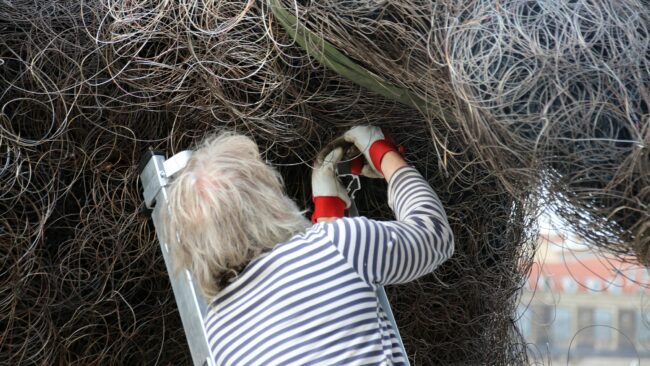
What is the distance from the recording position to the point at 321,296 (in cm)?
76

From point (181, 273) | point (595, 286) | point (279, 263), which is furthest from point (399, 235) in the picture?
point (595, 286)

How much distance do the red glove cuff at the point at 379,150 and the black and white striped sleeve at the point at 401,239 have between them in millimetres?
54

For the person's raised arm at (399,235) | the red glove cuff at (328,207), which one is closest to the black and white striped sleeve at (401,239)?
the person's raised arm at (399,235)

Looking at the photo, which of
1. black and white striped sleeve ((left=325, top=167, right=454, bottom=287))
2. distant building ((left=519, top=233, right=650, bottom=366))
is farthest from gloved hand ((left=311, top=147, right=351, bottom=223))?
distant building ((left=519, top=233, right=650, bottom=366))

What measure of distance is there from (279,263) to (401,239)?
11 cm

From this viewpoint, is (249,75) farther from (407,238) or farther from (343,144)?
(407,238)

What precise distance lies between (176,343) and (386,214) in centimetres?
29

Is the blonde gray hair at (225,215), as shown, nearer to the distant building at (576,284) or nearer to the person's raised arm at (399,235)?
the person's raised arm at (399,235)

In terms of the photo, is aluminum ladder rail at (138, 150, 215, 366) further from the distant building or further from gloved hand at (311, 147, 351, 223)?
the distant building

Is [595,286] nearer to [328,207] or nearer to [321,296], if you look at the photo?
[328,207]

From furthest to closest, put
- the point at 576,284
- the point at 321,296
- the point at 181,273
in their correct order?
the point at 576,284
the point at 181,273
the point at 321,296

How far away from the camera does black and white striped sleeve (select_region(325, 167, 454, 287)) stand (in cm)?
76

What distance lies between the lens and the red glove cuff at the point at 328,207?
952 mm

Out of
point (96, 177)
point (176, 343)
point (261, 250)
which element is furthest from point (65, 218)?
point (261, 250)
